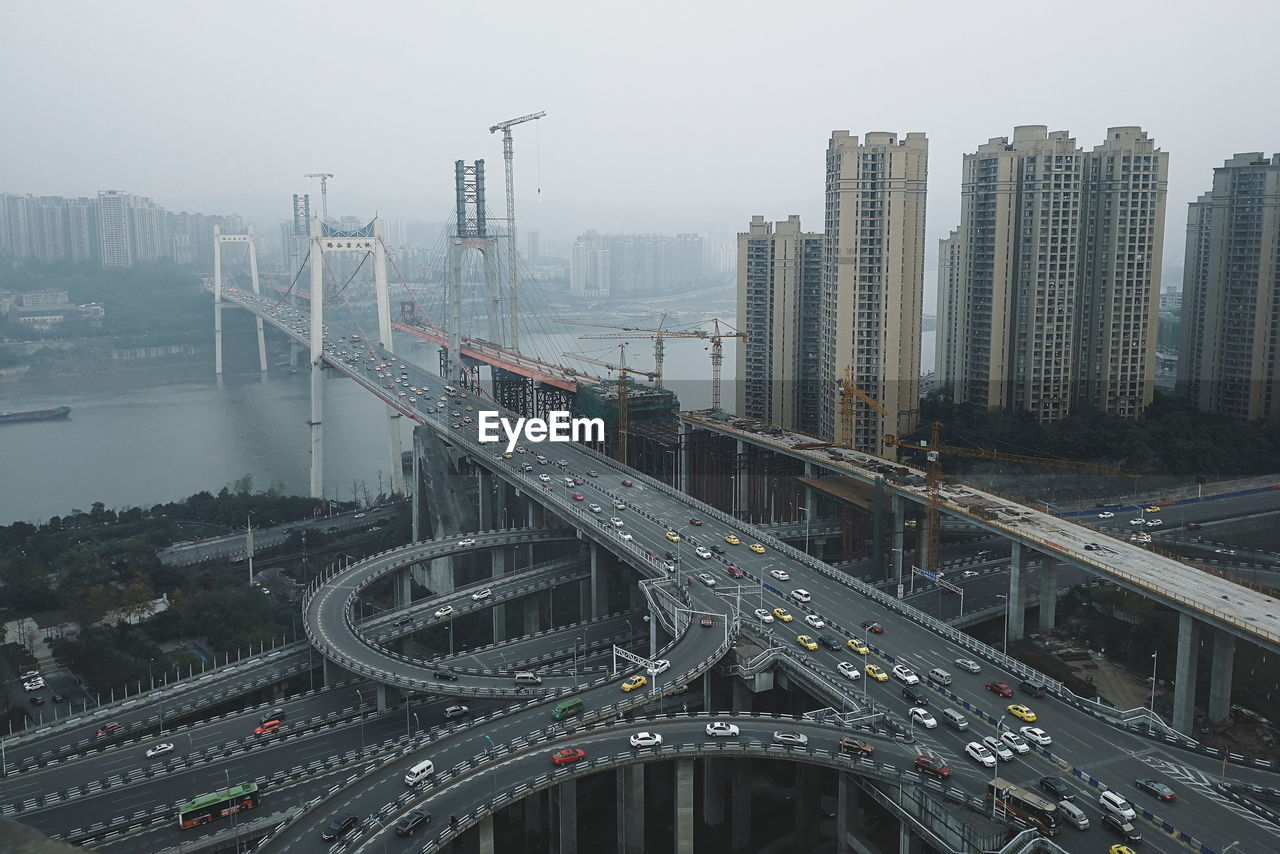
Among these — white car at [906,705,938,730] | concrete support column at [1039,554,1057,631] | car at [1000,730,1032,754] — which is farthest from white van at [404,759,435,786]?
concrete support column at [1039,554,1057,631]

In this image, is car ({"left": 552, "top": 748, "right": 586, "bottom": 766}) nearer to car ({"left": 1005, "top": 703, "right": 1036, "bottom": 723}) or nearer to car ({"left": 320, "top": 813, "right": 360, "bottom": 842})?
car ({"left": 320, "top": 813, "right": 360, "bottom": 842})

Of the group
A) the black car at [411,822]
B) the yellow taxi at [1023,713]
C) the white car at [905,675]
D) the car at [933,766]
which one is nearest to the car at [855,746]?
the car at [933,766]

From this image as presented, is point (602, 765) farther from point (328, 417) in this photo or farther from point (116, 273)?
point (116, 273)

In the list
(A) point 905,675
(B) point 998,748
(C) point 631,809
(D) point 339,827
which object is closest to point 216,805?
(D) point 339,827

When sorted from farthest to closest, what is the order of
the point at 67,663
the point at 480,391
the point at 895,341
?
the point at 480,391 → the point at 895,341 → the point at 67,663

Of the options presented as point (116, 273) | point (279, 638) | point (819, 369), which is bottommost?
point (279, 638)

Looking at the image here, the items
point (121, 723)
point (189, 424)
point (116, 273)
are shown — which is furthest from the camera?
point (116, 273)

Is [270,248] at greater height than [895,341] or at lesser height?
greater

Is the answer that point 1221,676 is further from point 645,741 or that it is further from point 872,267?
point 872,267

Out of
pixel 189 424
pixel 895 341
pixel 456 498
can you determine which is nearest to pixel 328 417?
pixel 189 424
